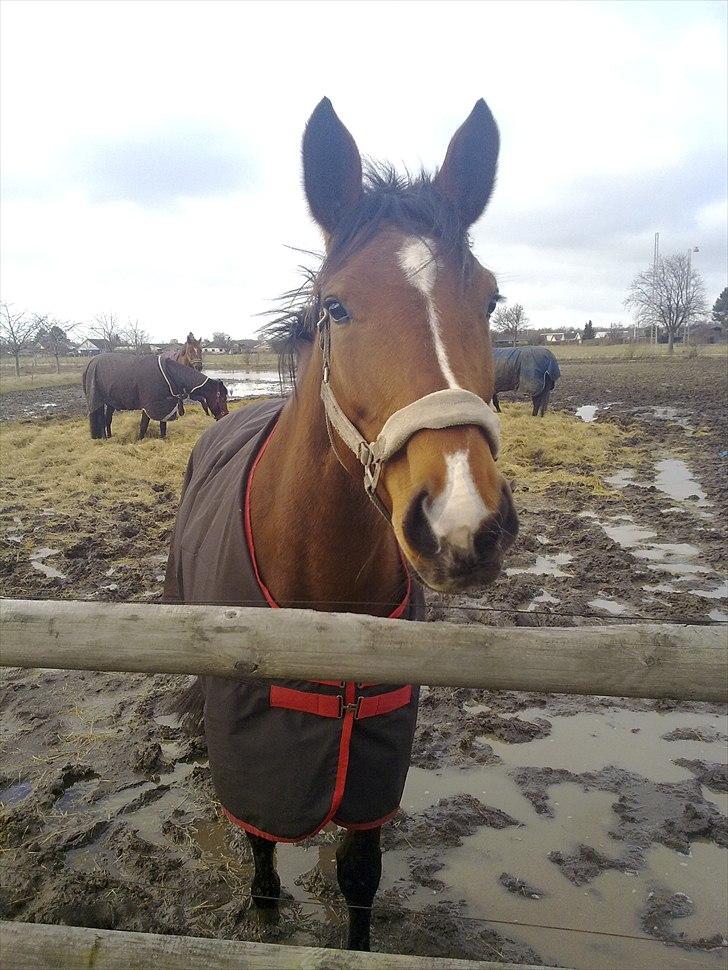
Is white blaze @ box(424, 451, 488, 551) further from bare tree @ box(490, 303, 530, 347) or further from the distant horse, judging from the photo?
the distant horse

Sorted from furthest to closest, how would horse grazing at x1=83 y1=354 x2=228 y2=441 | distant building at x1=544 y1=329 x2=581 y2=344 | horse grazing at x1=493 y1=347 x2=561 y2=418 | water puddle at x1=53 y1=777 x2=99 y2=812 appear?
1. distant building at x1=544 y1=329 x2=581 y2=344
2. horse grazing at x1=493 y1=347 x2=561 y2=418
3. horse grazing at x1=83 y1=354 x2=228 y2=441
4. water puddle at x1=53 y1=777 x2=99 y2=812

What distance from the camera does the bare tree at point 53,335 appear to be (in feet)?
132

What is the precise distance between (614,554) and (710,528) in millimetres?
1504

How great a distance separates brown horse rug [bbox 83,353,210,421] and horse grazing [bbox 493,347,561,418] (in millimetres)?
7557

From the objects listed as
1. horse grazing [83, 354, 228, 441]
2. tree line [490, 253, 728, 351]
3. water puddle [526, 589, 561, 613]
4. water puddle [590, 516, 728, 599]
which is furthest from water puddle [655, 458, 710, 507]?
tree line [490, 253, 728, 351]

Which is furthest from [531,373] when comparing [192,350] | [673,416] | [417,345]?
[417,345]

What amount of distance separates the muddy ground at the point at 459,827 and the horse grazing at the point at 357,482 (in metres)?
0.40

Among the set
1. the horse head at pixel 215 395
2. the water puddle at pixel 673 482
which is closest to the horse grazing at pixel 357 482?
the water puddle at pixel 673 482

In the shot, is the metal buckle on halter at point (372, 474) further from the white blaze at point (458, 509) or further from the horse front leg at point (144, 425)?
the horse front leg at point (144, 425)

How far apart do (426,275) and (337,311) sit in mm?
263

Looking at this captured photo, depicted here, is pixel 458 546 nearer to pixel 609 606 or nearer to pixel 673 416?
pixel 609 606

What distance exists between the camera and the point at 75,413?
1714 centimetres

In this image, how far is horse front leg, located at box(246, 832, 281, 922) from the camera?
2.31m

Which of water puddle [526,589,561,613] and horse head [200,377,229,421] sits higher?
horse head [200,377,229,421]
